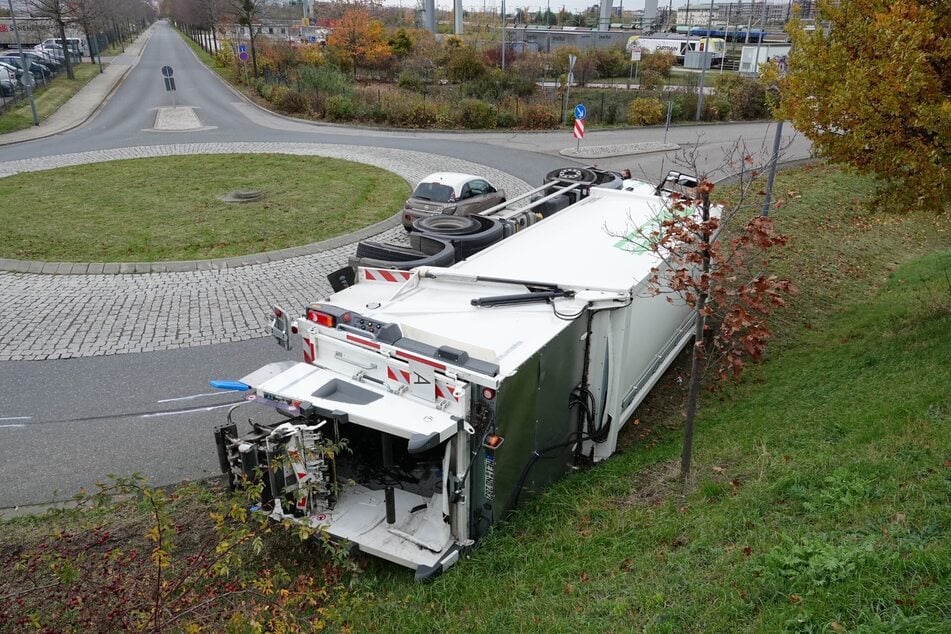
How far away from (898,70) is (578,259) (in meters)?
3.83

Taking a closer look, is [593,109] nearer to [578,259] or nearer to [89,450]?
[578,259]

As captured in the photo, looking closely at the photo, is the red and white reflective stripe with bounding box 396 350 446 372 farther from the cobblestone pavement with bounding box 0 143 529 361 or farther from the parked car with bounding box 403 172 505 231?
the parked car with bounding box 403 172 505 231

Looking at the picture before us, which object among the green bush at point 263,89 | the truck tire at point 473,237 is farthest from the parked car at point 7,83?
the truck tire at point 473,237

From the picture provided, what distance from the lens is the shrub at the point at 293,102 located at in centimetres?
3170

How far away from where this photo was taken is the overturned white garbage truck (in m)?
5.25

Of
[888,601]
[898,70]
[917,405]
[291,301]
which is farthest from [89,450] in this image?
[898,70]

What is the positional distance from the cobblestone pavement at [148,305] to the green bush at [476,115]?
1723 centimetres

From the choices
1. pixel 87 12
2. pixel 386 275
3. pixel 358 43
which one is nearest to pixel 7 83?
pixel 87 12

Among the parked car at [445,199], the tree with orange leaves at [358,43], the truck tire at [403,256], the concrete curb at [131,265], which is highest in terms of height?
the tree with orange leaves at [358,43]

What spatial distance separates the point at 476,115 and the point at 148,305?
20964 mm

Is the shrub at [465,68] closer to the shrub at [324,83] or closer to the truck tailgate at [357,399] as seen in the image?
the shrub at [324,83]

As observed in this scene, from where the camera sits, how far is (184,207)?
1630 centimetres

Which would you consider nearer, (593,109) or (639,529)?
(639,529)

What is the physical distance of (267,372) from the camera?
588 centimetres
